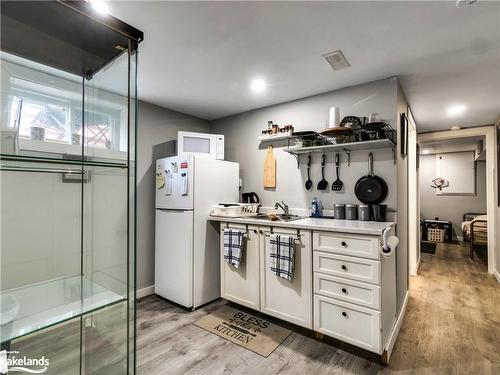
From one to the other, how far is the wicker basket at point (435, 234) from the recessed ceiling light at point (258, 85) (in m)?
6.06

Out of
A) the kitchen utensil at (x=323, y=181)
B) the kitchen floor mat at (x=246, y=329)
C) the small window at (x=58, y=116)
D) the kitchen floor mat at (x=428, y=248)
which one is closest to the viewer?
the small window at (x=58, y=116)

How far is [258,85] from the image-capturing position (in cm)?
254

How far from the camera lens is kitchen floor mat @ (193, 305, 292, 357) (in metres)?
2.05

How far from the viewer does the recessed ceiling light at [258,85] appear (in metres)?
2.45

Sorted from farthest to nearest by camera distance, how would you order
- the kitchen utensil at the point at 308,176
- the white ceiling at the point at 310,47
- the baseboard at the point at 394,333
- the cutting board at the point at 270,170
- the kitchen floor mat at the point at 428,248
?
the kitchen floor mat at the point at 428,248, the cutting board at the point at 270,170, the kitchen utensil at the point at 308,176, the baseboard at the point at 394,333, the white ceiling at the point at 310,47

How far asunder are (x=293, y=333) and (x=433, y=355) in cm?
106

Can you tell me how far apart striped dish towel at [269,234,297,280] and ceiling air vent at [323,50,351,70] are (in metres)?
1.48

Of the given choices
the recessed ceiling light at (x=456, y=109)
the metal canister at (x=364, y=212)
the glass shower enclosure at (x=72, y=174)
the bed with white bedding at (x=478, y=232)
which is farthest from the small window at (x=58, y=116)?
the bed with white bedding at (x=478, y=232)

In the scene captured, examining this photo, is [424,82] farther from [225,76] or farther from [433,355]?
[433,355]

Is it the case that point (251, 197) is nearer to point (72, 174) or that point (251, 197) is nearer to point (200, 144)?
point (200, 144)

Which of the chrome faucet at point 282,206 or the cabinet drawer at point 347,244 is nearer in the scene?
the cabinet drawer at point 347,244

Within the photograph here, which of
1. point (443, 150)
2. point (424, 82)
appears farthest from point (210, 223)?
point (443, 150)

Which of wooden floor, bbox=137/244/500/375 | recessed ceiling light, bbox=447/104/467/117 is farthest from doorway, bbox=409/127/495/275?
wooden floor, bbox=137/244/500/375

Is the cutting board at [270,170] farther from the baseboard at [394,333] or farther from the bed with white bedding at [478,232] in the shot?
the bed with white bedding at [478,232]
